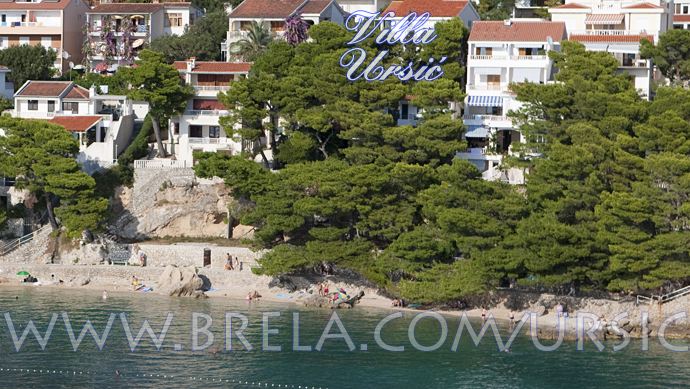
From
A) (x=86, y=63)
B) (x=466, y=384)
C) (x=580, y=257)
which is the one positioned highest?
(x=86, y=63)

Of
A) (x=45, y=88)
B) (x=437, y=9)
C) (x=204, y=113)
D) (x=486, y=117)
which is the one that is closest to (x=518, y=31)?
(x=437, y=9)

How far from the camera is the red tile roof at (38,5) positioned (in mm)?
93625

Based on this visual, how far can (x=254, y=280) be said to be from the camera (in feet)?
232

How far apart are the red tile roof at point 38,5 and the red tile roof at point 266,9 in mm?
11826

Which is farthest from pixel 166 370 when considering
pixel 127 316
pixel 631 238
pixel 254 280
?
pixel 631 238

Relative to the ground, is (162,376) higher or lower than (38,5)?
lower

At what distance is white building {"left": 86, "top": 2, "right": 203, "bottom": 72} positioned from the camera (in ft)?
298

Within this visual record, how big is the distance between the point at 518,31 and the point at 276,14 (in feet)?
50.0

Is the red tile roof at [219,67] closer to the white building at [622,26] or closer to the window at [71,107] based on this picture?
the window at [71,107]

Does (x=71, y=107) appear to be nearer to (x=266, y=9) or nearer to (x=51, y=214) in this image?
(x=51, y=214)

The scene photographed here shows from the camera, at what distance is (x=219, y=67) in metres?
82.4

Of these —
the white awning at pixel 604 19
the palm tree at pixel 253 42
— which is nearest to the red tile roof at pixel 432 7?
the white awning at pixel 604 19

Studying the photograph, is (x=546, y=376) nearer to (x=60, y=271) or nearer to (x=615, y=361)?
(x=615, y=361)

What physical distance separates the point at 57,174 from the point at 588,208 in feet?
83.4
